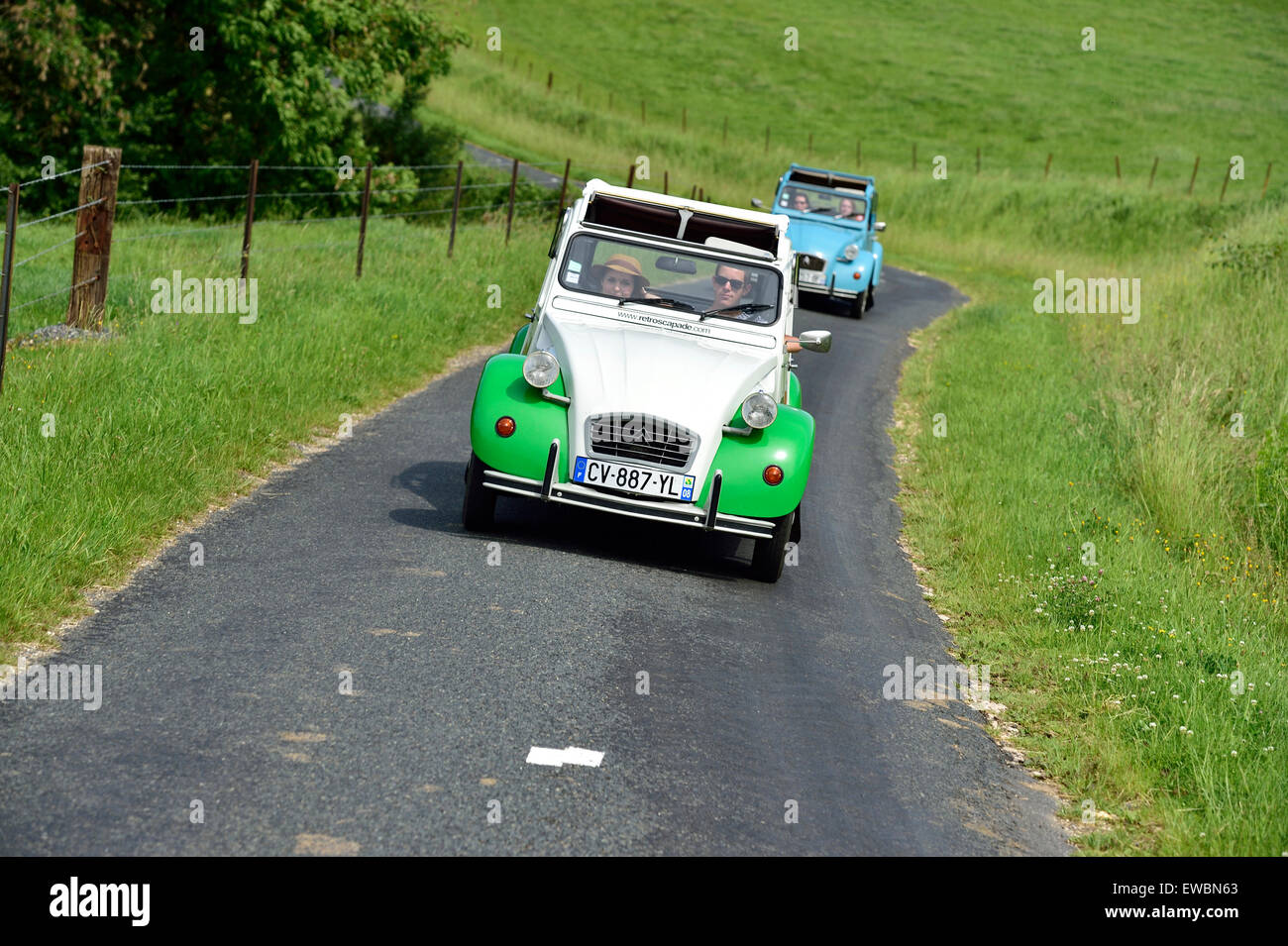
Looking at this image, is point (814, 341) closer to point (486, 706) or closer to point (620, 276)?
point (620, 276)

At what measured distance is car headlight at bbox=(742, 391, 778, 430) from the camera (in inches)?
315

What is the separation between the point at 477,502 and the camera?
814 cm

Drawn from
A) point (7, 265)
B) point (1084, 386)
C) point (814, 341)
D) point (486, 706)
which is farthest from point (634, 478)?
point (1084, 386)

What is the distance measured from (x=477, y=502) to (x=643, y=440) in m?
1.13

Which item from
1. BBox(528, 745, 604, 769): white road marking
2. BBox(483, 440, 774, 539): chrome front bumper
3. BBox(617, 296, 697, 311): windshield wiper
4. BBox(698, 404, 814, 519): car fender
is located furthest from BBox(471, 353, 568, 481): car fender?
BBox(528, 745, 604, 769): white road marking

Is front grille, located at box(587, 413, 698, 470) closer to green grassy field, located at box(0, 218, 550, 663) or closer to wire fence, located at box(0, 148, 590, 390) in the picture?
green grassy field, located at box(0, 218, 550, 663)

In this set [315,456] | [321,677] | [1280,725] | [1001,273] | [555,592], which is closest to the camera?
[321,677]

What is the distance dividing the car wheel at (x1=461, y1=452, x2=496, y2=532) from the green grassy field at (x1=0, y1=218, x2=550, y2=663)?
4.97 ft

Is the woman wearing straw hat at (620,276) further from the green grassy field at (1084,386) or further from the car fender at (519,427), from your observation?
the green grassy field at (1084,386)
